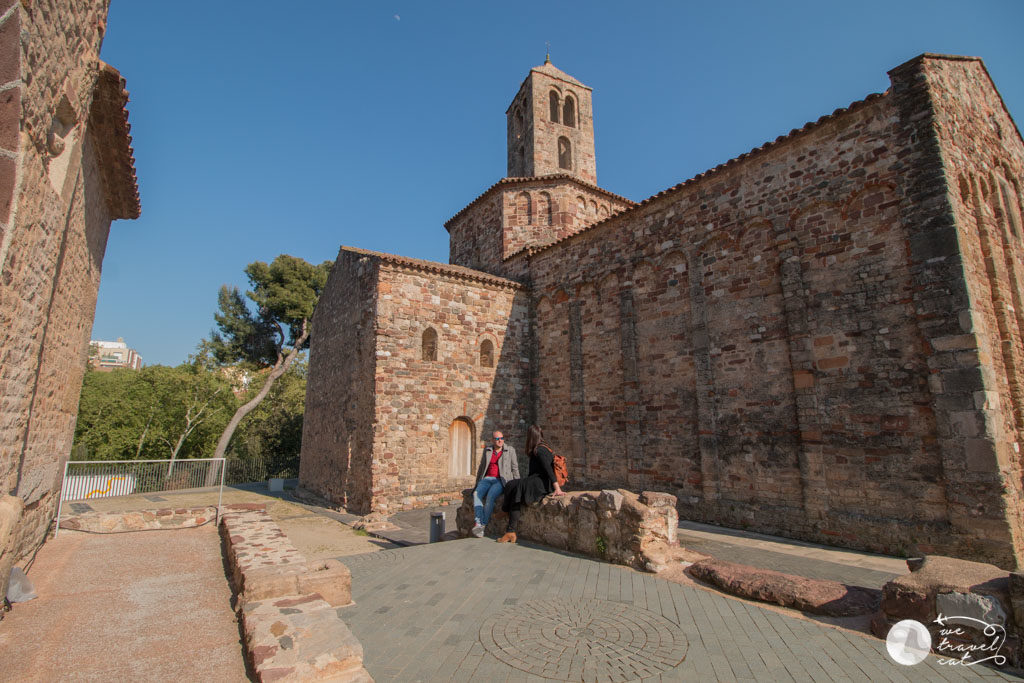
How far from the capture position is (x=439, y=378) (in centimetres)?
1339

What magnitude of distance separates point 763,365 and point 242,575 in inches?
353

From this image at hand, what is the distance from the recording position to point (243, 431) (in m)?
27.6

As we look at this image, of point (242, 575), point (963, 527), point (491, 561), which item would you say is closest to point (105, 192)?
point (242, 575)

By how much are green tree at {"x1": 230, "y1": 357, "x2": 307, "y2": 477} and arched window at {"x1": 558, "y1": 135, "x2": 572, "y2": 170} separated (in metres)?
18.1

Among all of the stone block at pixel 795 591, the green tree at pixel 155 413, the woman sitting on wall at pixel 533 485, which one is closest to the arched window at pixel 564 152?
the woman sitting on wall at pixel 533 485

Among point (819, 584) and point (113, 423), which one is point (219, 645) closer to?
point (819, 584)

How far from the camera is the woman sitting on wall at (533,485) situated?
716cm

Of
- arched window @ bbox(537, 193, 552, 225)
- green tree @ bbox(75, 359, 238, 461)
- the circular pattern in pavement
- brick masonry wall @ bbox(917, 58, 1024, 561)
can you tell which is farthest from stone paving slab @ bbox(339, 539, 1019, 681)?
green tree @ bbox(75, 359, 238, 461)

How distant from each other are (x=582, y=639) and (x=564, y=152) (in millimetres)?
18953

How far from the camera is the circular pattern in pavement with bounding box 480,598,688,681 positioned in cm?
338

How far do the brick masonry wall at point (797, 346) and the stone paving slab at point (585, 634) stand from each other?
4.62 meters

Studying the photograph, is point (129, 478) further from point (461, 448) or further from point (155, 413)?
point (155, 413)

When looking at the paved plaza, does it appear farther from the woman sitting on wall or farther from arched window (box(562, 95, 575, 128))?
arched window (box(562, 95, 575, 128))

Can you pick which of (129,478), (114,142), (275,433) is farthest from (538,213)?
(275,433)
